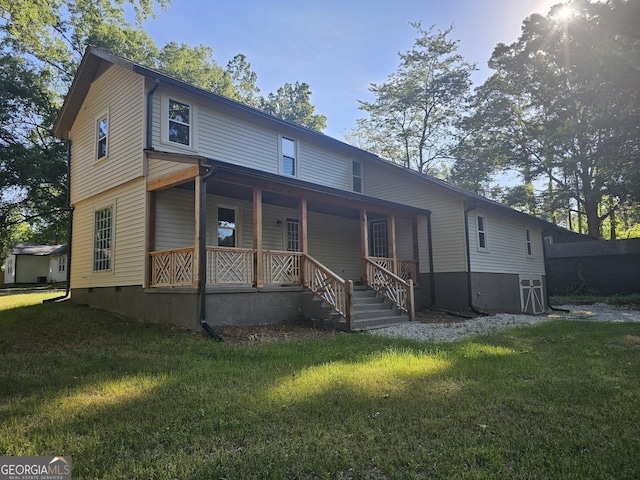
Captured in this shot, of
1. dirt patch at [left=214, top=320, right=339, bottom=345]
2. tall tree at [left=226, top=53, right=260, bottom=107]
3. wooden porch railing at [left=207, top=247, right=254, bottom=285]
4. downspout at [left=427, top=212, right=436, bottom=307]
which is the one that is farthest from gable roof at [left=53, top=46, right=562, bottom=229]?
tall tree at [left=226, top=53, right=260, bottom=107]

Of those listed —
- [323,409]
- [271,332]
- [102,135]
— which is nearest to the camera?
[323,409]

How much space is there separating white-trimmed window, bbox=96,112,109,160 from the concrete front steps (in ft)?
25.4

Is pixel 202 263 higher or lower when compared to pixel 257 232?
lower

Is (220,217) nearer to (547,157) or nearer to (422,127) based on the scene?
(547,157)

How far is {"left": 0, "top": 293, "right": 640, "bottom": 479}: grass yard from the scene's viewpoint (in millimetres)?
2982

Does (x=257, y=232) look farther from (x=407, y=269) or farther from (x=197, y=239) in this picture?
(x=407, y=269)

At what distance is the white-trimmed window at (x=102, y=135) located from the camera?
12.4 m

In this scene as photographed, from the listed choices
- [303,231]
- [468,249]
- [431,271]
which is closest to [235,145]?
[303,231]

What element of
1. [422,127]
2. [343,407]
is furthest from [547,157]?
[343,407]

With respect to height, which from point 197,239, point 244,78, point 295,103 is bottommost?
point 197,239

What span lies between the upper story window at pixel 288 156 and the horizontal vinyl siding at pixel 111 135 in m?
4.71

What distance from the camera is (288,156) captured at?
1427cm

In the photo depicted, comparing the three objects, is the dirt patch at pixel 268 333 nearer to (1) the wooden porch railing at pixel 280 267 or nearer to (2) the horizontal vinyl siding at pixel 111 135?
(1) the wooden porch railing at pixel 280 267

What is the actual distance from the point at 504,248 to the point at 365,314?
28.6 feet
